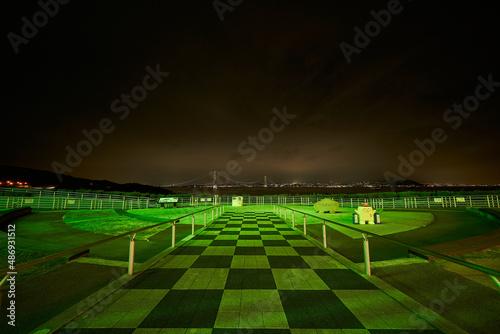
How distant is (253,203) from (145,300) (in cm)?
3136

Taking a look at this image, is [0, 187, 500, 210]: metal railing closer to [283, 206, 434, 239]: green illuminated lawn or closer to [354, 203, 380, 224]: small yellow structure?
[283, 206, 434, 239]: green illuminated lawn

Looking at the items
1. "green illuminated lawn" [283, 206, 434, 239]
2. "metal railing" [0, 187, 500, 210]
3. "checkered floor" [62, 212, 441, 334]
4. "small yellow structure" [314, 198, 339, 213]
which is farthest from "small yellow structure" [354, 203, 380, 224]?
"metal railing" [0, 187, 500, 210]

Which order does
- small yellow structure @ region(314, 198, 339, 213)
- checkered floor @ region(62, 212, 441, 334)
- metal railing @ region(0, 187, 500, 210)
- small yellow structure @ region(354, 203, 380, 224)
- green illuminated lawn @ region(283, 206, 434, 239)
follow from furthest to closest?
metal railing @ region(0, 187, 500, 210)
small yellow structure @ region(314, 198, 339, 213)
small yellow structure @ region(354, 203, 380, 224)
green illuminated lawn @ region(283, 206, 434, 239)
checkered floor @ region(62, 212, 441, 334)

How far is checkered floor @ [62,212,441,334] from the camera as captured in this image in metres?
3.04

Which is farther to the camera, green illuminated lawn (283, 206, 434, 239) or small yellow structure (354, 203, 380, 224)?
small yellow structure (354, 203, 380, 224)

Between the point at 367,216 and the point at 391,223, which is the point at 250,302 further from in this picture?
the point at 391,223

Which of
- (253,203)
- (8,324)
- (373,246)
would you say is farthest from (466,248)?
(253,203)

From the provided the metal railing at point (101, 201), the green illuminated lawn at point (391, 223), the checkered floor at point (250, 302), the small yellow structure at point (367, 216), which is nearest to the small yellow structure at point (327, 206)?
the green illuminated lawn at point (391, 223)

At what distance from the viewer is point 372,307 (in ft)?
11.6

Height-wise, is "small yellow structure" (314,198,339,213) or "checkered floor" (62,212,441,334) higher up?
"small yellow structure" (314,198,339,213)

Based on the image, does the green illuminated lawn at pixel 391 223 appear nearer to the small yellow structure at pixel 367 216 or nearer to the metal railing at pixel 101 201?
the small yellow structure at pixel 367 216

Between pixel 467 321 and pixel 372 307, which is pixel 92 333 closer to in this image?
pixel 372 307

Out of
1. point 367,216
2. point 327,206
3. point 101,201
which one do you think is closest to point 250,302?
point 367,216

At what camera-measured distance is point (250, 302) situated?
3707 mm
